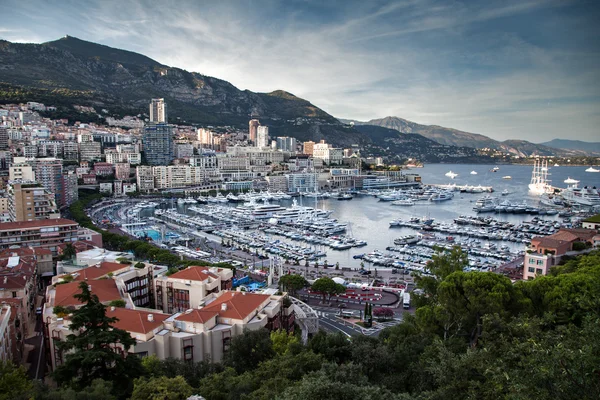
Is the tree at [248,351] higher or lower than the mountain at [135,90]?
lower

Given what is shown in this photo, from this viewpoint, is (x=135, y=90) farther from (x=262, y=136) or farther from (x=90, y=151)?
(x=90, y=151)

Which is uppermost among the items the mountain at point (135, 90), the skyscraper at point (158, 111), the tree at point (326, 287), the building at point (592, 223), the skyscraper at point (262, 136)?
→ the mountain at point (135, 90)

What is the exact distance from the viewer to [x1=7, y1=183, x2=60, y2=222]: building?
21031mm

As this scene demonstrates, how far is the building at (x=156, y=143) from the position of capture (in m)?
57.3

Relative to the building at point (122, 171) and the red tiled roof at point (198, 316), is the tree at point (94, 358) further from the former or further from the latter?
the building at point (122, 171)

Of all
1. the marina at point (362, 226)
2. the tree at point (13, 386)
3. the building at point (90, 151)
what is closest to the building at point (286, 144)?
the marina at point (362, 226)

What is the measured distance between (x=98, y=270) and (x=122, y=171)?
39.4m

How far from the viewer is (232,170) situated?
63094 mm

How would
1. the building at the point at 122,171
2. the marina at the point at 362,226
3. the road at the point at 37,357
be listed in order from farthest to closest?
1. the building at the point at 122,171
2. the marina at the point at 362,226
3. the road at the point at 37,357

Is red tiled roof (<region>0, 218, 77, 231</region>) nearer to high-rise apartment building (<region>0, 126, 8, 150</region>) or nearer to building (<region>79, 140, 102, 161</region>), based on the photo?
high-rise apartment building (<region>0, 126, 8, 150</region>)

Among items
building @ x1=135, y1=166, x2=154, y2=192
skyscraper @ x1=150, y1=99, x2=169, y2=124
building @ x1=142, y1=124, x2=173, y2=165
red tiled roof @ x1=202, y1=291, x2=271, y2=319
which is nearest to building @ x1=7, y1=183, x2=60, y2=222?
red tiled roof @ x1=202, y1=291, x2=271, y2=319

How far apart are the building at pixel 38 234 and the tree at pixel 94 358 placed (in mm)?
13171

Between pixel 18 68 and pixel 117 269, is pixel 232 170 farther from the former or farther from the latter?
pixel 117 269

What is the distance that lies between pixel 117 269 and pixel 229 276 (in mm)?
3307
